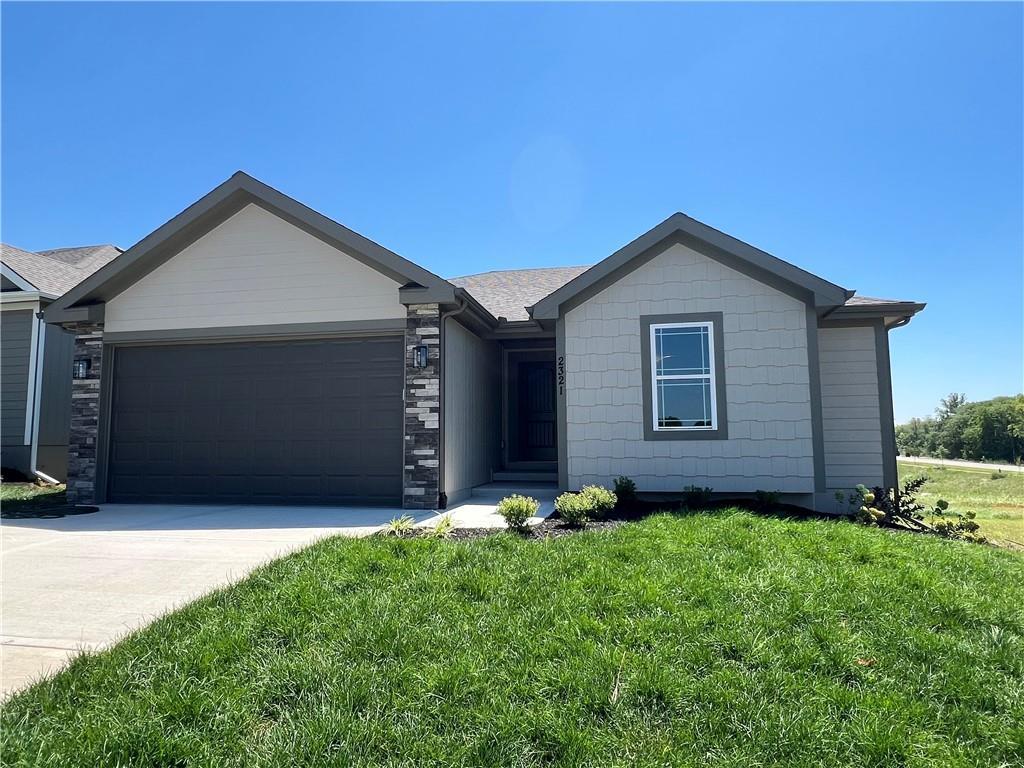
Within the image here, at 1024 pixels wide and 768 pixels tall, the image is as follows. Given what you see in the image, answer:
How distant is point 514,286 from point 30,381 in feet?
37.4

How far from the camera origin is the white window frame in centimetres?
845

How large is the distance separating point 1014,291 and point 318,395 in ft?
72.2

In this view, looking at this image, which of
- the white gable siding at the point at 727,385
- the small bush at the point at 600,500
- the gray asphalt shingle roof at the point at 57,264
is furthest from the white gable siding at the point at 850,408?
the gray asphalt shingle roof at the point at 57,264

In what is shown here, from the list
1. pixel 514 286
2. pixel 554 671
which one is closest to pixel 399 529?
pixel 554 671

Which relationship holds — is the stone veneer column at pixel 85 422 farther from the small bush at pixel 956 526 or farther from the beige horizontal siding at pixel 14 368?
the small bush at pixel 956 526

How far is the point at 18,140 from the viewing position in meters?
9.36

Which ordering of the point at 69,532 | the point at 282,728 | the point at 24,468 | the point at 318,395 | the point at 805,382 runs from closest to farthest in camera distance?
the point at 282,728
the point at 69,532
the point at 805,382
the point at 318,395
the point at 24,468

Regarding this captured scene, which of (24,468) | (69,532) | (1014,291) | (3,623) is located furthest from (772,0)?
(24,468)

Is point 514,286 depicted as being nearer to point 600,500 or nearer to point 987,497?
point 600,500

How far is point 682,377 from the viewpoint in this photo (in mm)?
8609

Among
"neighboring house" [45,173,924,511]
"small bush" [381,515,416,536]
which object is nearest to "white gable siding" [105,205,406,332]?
"neighboring house" [45,173,924,511]

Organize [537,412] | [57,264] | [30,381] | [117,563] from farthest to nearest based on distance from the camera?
[57,264]
[30,381]
[537,412]
[117,563]

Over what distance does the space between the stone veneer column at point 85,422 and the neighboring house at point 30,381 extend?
416cm

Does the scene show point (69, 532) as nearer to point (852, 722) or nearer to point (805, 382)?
point (852, 722)
